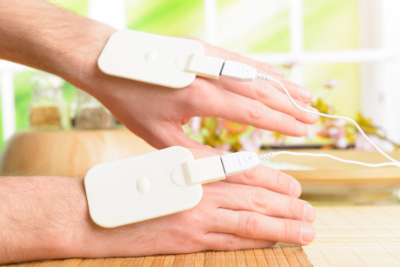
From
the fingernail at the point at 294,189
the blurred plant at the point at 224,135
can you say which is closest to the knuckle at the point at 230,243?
the fingernail at the point at 294,189

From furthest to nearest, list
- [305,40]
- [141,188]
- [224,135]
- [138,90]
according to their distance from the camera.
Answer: [305,40] < [224,135] < [138,90] < [141,188]

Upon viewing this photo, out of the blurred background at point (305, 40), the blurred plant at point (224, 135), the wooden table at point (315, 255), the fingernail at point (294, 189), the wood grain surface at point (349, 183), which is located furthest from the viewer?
the blurred background at point (305, 40)

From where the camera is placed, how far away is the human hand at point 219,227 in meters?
0.47

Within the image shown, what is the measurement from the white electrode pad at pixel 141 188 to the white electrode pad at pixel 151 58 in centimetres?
11

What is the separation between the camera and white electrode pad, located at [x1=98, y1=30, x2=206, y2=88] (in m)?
0.52

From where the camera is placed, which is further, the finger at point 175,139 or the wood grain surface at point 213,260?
the finger at point 175,139

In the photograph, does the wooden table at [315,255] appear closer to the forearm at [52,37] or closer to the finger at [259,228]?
the finger at [259,228]

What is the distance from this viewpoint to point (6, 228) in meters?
0.46

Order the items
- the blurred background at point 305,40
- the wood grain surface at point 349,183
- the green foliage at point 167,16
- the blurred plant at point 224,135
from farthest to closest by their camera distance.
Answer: the green foliage at point 167,16 < the blurred background at point 305,40 < the blurred plant at point 224,135 < the wood grain surface at point 349,183

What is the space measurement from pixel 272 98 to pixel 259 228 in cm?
21

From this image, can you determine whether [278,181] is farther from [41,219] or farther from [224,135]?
[224,135]

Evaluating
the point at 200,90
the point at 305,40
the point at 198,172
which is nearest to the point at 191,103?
the point at 200,90

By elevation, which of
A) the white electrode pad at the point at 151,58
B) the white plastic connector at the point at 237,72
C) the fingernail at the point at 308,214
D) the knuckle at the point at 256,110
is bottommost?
the fingernail at the point at 308,214

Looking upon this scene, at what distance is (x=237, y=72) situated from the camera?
519 millimetres
